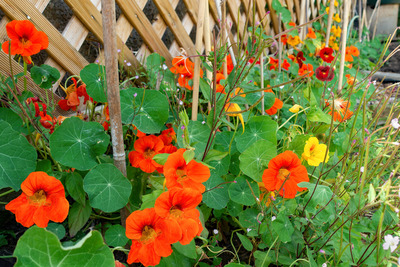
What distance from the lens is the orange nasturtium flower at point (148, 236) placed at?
764mm

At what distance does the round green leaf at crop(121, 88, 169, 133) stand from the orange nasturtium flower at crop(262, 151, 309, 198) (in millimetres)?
390

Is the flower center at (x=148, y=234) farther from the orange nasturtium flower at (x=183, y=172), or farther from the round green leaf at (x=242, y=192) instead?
the round green leaf at (x=242, y=192)

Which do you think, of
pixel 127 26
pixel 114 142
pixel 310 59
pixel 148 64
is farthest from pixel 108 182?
pixel 310 59

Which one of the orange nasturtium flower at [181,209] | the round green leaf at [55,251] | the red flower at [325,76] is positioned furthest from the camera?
the red flower at [325,76]

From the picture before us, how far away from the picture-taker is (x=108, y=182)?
944 mm

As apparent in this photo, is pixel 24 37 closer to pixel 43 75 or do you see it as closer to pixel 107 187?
pixel 43 75

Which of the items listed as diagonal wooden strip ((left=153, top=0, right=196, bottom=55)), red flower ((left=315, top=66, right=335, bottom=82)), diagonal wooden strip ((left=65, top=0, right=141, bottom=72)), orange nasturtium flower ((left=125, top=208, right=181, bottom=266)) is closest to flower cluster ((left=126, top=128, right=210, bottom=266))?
orange nasturtium flower ((left=125, top=208, right=181, bottom=266))

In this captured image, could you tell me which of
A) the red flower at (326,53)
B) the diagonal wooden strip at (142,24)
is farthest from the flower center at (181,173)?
the red flower at (326,53)

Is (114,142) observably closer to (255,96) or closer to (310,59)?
(255,96)

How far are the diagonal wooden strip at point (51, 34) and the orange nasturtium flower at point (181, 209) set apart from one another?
2.88ft

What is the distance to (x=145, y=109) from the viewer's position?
1.12 meters

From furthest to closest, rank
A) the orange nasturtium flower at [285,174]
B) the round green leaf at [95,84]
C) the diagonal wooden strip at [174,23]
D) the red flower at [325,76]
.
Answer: the diagonal wooden strip at [174,23]
the red flower at [325,76]
the round green leaf at [95,84]
the orange nasturtium flower at [285,174]

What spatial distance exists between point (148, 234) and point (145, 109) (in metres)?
0.47

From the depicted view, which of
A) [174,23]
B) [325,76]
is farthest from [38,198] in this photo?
[174,23]
